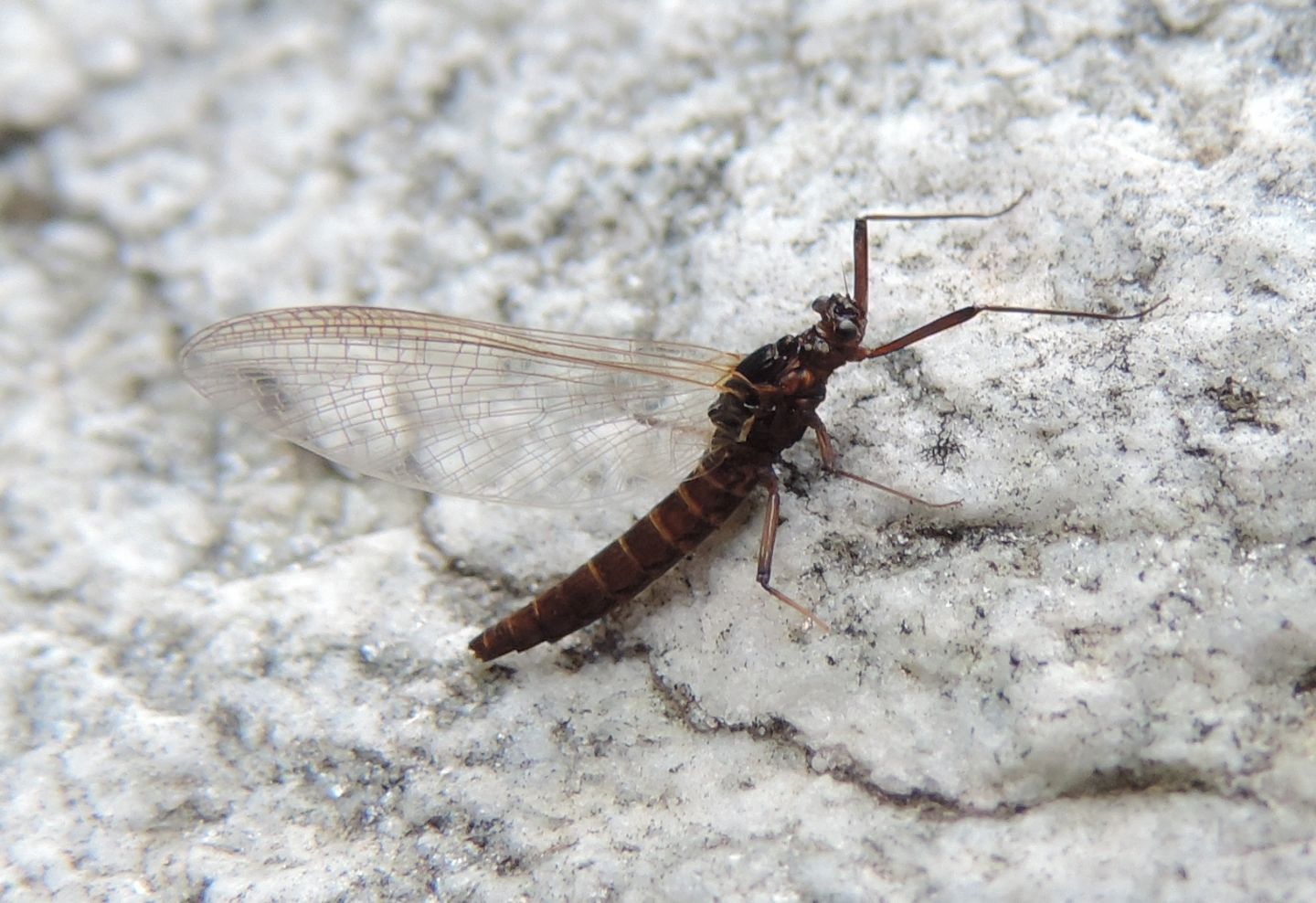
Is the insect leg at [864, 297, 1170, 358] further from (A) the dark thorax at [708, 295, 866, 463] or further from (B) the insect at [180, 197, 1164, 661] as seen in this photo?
(A) the dark thorax at [708, 295, 866, 463]

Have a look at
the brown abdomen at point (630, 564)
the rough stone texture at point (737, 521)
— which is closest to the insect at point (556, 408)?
the brown abdomen at point (630, 564)

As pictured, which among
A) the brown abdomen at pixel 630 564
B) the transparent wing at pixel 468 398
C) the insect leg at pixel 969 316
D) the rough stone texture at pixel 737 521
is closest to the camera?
the rough stone texture at pixel 737 521

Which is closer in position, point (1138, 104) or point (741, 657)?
point (741, 657)

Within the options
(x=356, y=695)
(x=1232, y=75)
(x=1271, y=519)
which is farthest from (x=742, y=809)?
(x=1232, y=75)

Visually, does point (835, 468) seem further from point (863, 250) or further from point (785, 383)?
point (863, 250)

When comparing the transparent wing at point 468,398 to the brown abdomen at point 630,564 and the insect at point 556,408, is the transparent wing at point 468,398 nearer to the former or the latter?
the insect at point 556,408

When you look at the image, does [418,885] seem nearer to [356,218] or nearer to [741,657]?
[741,657]
